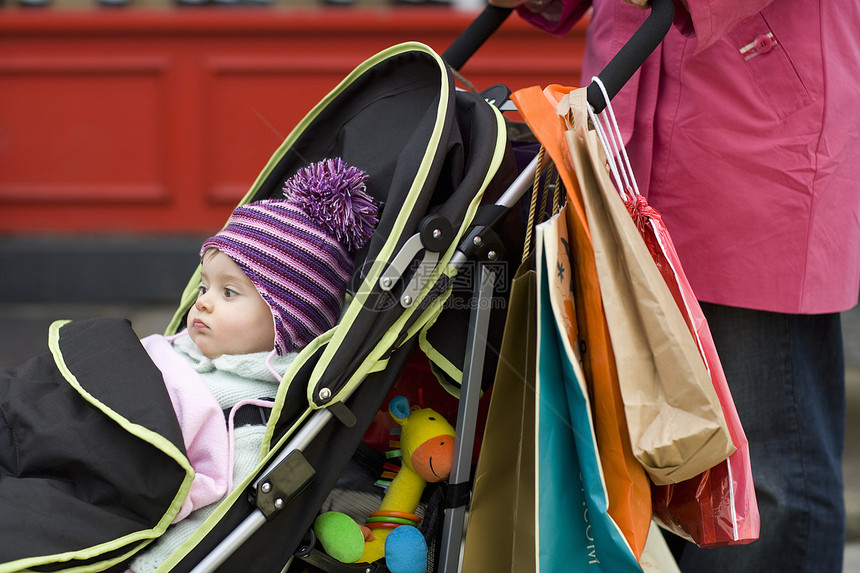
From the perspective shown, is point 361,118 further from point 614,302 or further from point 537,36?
point 537,36

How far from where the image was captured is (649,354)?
57.4 inches

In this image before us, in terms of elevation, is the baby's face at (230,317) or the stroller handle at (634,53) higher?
the stroller handle at (634,53)

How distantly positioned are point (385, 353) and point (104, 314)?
11.2 ft

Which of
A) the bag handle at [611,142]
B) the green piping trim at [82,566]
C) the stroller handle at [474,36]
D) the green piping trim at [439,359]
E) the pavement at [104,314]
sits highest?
the stroller handle at [474,36]

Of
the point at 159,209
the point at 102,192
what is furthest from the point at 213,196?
the point at 102,192

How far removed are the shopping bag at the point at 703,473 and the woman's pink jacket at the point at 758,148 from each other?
253 millimetres

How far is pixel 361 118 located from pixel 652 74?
26.6 inches

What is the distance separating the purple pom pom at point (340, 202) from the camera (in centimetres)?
180

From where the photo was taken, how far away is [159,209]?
489 cm

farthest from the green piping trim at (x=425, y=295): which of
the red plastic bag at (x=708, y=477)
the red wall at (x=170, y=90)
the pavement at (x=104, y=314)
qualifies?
the red wall at (x=170, y=90)

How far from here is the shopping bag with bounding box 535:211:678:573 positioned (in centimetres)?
145

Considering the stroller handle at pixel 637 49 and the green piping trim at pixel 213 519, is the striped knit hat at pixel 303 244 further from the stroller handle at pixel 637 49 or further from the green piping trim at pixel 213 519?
the stroller handle at pixel 637 49

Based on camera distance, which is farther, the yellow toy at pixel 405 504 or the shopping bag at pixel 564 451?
the yellow toy at pixel 405 504

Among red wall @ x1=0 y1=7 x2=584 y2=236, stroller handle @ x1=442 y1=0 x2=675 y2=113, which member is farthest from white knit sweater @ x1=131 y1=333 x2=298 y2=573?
red wall @ x1=0 y1=7 x2=584 y2=236
